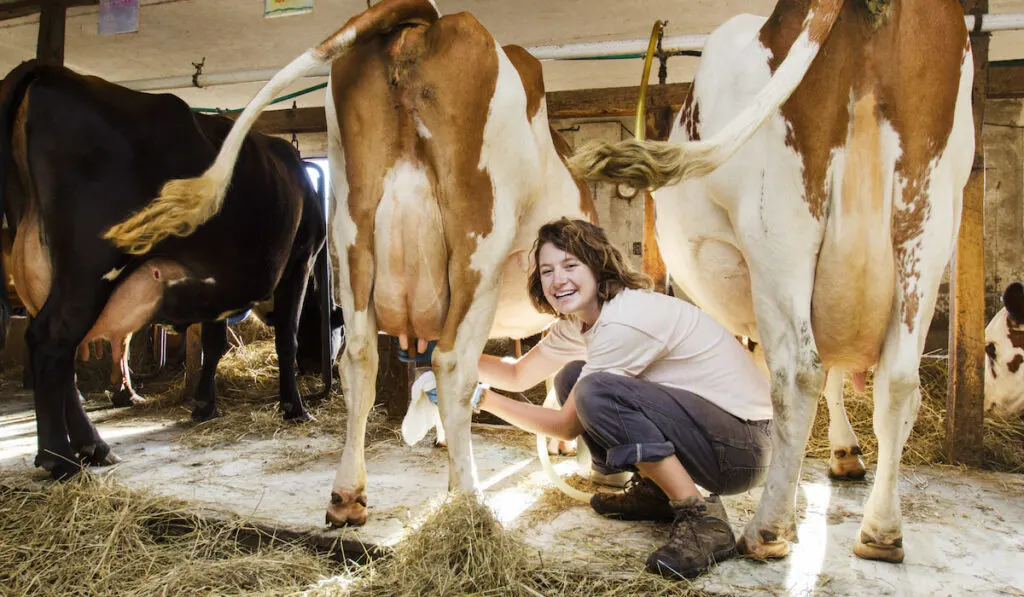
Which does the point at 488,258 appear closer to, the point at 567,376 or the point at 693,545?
the point at 567,376

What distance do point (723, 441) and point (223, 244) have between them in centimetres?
280

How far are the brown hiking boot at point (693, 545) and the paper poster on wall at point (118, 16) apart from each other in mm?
4294

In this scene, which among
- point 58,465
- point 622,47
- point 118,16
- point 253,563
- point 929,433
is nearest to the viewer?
point 253,563

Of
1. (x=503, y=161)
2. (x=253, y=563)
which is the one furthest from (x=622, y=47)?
(x=253, y=563)

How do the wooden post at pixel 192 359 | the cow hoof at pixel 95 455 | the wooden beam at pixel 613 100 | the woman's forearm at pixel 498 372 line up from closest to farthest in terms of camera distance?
the woman's forearm at pixel 498 372
the cow hoof at pixel 95 455
the wooden beam at pixel 613 100
the wooden post at pixel 192 359

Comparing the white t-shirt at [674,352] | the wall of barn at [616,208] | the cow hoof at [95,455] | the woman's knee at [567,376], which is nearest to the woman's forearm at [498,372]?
the woman's knee at [567,376]

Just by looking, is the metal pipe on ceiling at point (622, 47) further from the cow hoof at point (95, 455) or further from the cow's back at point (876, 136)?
the cow hoof at point (95, 455)

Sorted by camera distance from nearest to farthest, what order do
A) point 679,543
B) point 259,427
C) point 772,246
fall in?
point 679,543 → point 772,246 → point 259,427

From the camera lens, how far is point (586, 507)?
2732mm

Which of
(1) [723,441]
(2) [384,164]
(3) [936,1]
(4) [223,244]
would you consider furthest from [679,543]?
(4) [223,244]

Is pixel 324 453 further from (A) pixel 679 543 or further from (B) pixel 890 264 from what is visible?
(B) pixel 890 264

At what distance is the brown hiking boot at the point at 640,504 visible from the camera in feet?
8.34

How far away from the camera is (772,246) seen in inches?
86.0

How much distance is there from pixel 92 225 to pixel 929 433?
426cm
